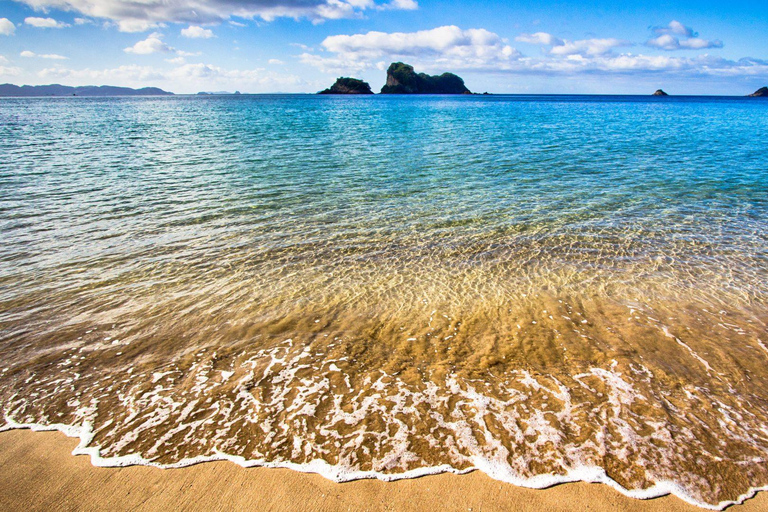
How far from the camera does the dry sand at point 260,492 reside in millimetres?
3662

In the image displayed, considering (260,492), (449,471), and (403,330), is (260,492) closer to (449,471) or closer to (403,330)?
(449,471)

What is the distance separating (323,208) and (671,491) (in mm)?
11649

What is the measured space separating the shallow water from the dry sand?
0.54ft

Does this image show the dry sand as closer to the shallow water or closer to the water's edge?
the water's edge

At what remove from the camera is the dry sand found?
366cm

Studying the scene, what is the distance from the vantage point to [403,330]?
21.7ft

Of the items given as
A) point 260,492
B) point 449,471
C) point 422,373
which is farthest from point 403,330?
point 260,492

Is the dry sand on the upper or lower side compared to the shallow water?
lower

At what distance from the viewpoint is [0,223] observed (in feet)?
38.8

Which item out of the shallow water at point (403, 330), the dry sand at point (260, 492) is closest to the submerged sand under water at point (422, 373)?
the shallow water at point (403, 330)

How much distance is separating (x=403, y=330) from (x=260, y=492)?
3.40m

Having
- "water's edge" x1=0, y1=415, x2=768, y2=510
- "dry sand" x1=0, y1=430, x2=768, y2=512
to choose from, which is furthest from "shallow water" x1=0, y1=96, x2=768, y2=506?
"dry sand" x1=0, y1=430, x2=768, y2=512

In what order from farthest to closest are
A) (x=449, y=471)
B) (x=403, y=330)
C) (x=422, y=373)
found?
(x=403, y=330)
(x=422, y=373)
(x=449, y=471)

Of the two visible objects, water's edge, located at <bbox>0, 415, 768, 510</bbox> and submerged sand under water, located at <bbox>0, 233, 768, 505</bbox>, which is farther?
submerged sand under water, located at <bbox>0, 233, 768, 505</bbox>
